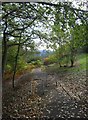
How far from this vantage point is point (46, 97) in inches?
125

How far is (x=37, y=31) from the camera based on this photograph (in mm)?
3270

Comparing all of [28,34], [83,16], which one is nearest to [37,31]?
[28,34]

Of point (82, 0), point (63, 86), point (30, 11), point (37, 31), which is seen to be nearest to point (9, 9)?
point (30, 11)

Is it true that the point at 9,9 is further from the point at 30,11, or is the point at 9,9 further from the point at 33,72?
the point at 33,72

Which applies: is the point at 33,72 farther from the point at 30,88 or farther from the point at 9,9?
the point at 9,9

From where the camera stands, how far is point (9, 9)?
10.7ft

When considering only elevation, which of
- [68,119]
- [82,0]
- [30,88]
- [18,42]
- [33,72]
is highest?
[82,0]

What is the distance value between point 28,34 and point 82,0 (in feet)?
2.94

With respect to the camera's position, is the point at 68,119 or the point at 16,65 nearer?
the point at 68,119

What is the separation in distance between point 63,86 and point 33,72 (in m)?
0.47

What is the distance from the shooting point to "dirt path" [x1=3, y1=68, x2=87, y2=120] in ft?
10.1

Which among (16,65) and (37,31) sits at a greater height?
(37,31)

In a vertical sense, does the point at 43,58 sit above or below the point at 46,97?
above

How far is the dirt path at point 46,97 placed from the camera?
122 inches
